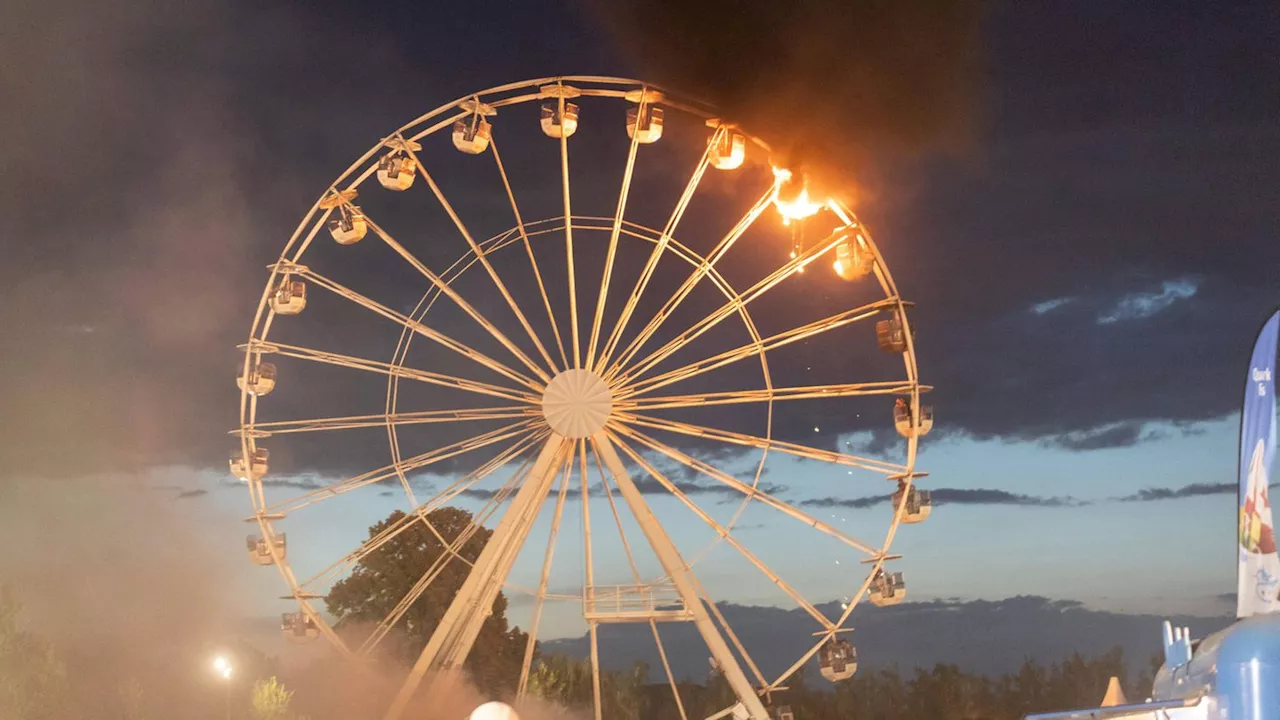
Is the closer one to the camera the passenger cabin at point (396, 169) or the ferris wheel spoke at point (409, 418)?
the ferris wheel spoke at point (409, 418)

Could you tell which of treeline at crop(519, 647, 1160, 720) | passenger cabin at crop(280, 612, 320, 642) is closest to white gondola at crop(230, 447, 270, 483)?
passenger cabin at crop(280, 612, 320, 642)

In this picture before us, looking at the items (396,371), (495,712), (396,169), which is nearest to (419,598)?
(396,371)

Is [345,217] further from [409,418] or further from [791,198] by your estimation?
[791,198]

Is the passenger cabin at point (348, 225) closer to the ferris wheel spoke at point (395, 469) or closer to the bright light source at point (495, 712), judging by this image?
the ferris wheel spoke at point (395, 469)

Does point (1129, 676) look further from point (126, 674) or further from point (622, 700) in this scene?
point (126, 674)

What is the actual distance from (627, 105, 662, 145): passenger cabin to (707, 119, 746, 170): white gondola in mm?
684

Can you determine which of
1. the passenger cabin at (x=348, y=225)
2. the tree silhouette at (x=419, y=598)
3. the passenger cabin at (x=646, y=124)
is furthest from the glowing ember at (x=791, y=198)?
the tree silhouette at (x=419, y=598)

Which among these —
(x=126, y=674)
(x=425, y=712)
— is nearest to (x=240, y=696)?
(x=126, y=674)

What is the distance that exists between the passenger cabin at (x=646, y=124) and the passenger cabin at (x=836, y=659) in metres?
7.11

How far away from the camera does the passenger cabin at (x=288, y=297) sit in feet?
56.9

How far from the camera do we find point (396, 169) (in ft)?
57.2

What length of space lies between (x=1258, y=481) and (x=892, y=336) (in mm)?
4851

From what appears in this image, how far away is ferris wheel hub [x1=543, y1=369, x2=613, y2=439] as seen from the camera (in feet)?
55.0

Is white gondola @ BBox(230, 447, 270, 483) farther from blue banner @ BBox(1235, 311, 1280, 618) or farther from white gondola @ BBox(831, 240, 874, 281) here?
blue banner @ BBox(1235, 311, 1280, 618)
